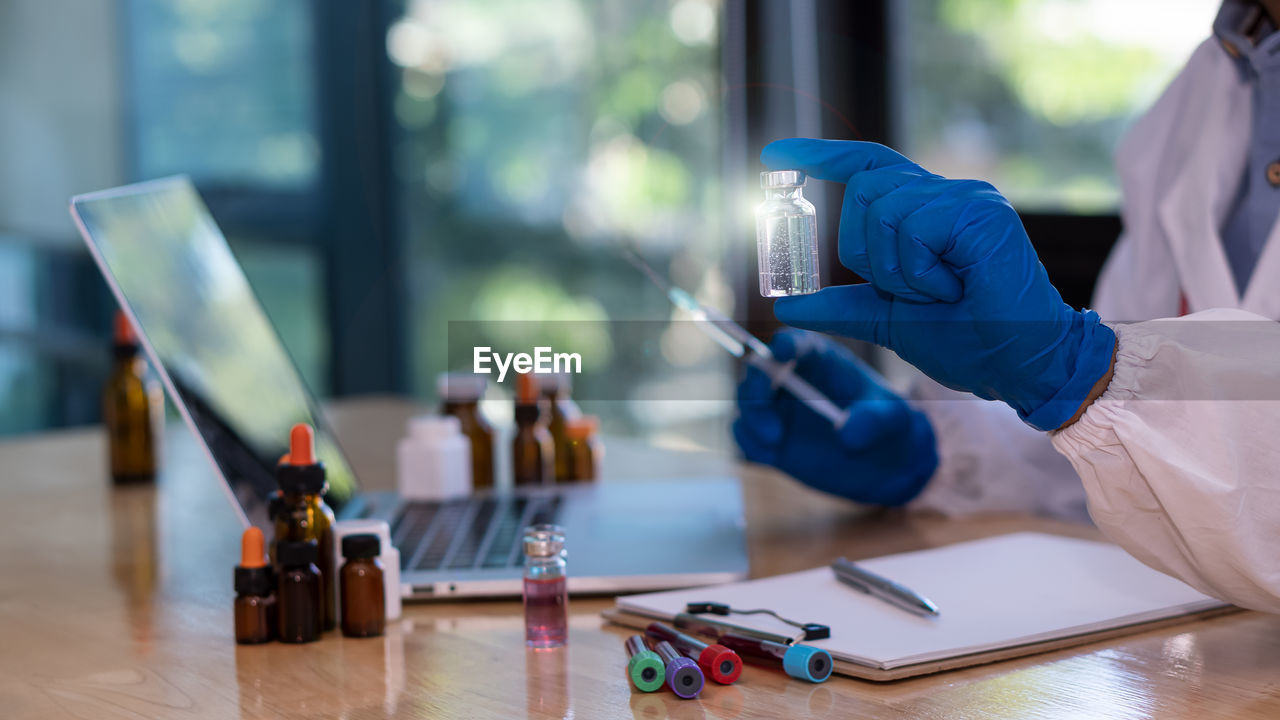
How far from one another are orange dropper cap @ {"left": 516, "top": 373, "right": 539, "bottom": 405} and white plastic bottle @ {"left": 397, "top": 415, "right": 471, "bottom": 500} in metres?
0.08

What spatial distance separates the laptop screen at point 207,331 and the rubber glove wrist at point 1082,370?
1.72ft

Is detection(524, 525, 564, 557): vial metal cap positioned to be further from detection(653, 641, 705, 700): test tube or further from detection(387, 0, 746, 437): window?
detection(387, 0, 746, 437): window

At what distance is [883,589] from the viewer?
84 centimetres

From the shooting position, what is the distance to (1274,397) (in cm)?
72

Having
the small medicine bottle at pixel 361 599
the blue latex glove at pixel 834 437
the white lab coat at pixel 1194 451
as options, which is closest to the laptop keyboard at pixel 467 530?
the small medicine bottle at pixel 361 599

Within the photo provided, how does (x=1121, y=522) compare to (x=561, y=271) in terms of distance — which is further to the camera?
(x=561, y=271)

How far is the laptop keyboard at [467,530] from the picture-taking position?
967 mm

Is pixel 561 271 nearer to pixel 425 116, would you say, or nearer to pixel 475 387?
pixel 425 116

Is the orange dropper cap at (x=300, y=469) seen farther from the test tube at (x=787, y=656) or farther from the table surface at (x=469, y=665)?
the test tube at (x=787, y=656)

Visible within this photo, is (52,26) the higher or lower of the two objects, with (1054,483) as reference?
higher

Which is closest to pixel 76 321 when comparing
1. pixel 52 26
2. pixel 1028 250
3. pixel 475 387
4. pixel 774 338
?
pixel 52 26

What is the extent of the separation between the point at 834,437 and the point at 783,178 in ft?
1.74

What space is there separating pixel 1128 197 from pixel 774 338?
1.73 feet

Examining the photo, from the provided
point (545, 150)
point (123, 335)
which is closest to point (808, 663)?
point (123, 335)
